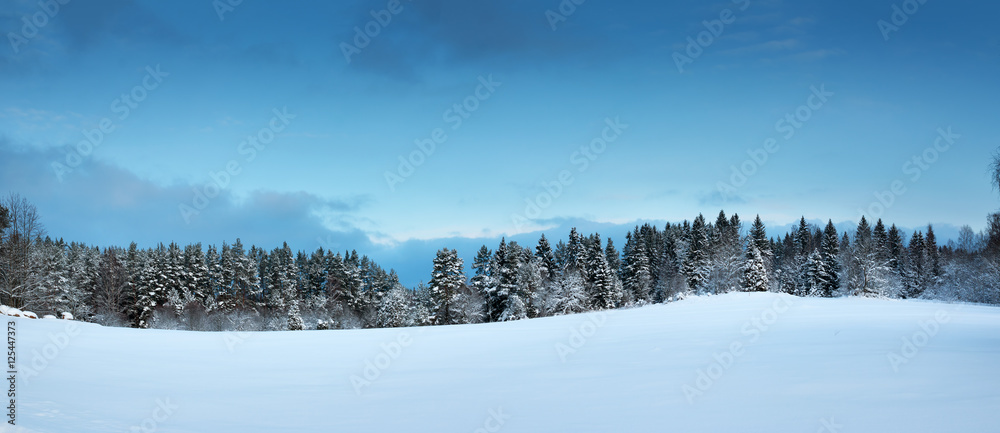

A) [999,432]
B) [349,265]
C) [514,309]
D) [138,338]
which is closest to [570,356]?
[999,432]

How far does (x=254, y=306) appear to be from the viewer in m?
69.4

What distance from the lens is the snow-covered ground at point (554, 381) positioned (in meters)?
6.42

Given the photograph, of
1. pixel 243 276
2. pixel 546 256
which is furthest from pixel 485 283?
pixel 243 276

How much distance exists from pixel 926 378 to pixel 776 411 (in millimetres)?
2670
